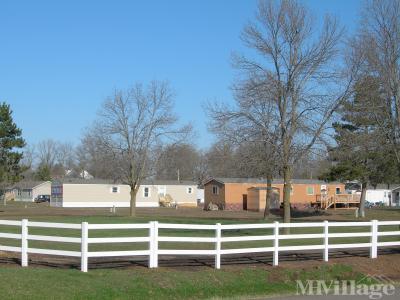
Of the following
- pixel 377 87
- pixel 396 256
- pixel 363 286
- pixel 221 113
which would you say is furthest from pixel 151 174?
pixel 363 286

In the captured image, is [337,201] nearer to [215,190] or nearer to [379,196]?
[215,190]

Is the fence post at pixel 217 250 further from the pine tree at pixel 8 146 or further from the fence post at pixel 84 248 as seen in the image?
the pine tree at pixel 8 146

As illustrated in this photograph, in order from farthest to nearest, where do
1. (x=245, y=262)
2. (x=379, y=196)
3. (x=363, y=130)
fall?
(x=379, y=196), (x=363, y=130), (x=245, y=262)

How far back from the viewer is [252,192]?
66.2 meters

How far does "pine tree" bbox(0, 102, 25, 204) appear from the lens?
55.4 meters

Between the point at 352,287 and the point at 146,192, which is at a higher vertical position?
the point at 146,192

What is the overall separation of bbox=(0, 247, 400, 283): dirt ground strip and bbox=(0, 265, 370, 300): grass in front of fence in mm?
614

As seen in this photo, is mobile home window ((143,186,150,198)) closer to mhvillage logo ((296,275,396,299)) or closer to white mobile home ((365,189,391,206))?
white mobile home ((365,189,391,206))

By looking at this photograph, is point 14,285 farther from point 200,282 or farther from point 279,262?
point 279,262

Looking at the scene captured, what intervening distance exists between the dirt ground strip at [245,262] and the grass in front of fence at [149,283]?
2.01 feet

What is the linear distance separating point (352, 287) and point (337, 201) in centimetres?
5563

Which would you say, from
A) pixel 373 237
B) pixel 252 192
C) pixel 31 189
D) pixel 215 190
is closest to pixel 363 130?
pixel 373 237

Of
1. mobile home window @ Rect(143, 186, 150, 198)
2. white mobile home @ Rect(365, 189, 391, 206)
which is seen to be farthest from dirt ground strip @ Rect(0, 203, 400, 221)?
white mobile home @ Rect(365, 189, 391, 206)

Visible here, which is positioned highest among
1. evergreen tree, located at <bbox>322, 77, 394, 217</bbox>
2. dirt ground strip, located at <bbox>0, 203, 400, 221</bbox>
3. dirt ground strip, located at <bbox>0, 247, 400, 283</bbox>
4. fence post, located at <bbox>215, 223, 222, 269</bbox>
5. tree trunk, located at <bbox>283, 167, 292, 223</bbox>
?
evergreen tree, located at <bbox>322, 77, 394, 217</bbox>
